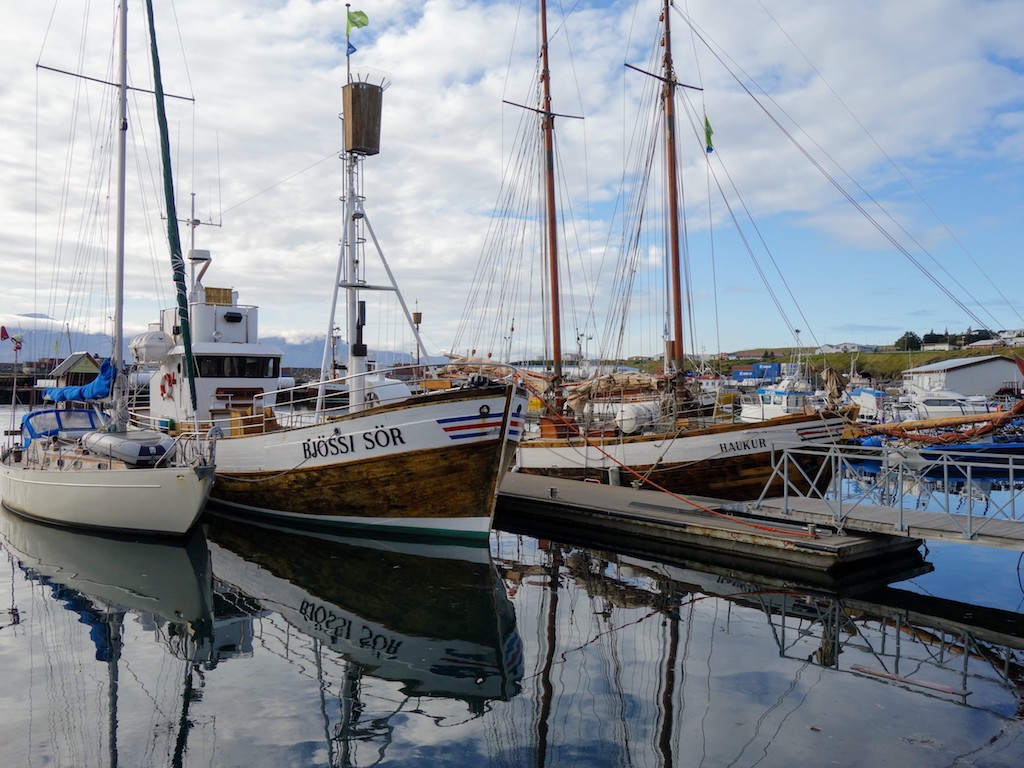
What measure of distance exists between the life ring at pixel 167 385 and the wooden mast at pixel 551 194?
11.5 meters

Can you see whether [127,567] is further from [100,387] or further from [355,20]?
[355,20]

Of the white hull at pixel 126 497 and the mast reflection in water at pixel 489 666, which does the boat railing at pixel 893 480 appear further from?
the white hull at pixel 126 497

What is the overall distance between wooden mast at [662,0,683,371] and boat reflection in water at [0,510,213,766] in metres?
13.7

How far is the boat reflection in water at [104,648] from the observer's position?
732 cm

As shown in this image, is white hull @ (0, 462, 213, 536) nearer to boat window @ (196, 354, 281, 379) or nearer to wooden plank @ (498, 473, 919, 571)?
boat window @ (196, 354, 281, 379)

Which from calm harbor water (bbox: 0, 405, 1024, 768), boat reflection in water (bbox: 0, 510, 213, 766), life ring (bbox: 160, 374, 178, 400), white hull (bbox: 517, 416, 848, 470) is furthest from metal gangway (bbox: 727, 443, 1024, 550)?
life ring (bbox: 160, 374, 178, 400)

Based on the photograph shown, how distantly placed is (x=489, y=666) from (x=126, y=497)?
1011 centimetres

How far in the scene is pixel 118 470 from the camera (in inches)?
616

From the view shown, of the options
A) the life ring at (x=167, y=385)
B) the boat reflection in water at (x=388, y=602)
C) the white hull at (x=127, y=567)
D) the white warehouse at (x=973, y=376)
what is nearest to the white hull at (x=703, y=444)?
the boat reflection in water at (x=388, y=602)

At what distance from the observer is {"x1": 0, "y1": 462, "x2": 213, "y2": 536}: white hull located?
15234 millimetres

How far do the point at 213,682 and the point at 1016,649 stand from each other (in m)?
10.2

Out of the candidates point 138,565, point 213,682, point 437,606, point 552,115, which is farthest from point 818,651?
point 552,115

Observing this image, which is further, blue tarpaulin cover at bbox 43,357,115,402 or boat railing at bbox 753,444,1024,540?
blue tarpaulin cover at bbox 43,357,115,402

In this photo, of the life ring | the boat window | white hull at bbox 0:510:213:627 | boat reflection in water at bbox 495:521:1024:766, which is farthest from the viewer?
the life ring
